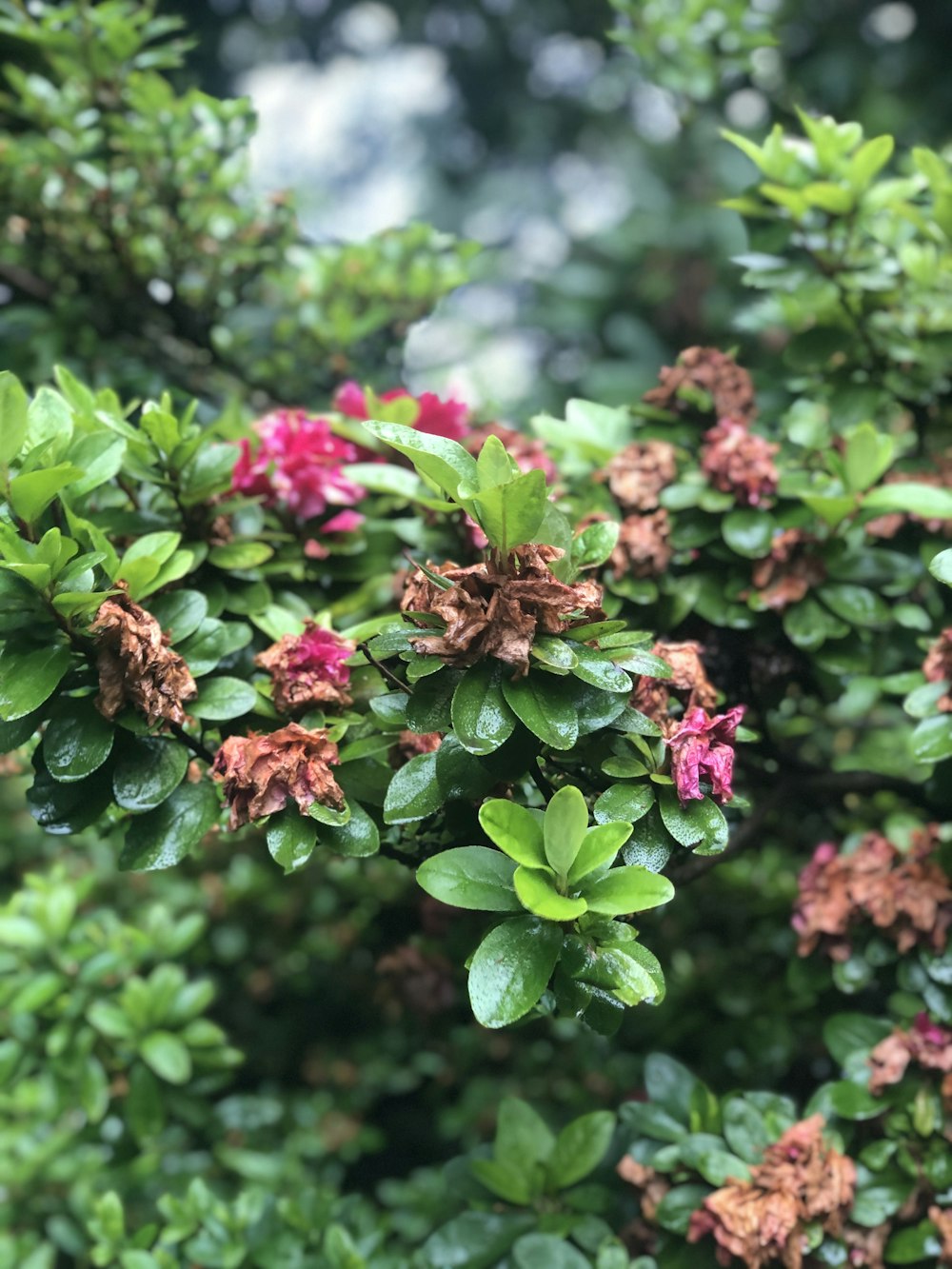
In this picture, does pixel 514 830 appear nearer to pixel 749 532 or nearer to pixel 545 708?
pixel 545 708

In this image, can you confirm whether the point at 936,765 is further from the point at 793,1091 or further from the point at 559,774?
the point at 793,1091

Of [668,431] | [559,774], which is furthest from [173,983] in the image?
[668,431]

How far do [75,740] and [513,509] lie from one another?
0.96ft

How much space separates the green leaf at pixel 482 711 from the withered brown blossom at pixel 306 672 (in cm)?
12

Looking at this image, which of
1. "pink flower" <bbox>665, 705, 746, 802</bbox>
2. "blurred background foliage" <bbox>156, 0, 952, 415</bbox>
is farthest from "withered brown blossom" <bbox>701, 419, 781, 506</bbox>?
"blurred background foliage" <bbox>156, 0, 952, 415</bbox>

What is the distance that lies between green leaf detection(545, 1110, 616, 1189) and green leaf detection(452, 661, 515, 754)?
1.56 feet

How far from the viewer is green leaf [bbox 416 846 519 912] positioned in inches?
21.7

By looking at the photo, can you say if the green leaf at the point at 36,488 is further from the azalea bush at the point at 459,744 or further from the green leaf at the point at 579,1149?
the green leaf at the point at 579,1149

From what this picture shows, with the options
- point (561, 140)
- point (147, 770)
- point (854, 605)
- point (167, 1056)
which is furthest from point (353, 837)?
point (561, 140)

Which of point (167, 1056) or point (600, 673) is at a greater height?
point (600, 673)

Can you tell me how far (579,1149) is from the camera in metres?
0.86

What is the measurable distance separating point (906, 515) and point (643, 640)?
0.46 metres

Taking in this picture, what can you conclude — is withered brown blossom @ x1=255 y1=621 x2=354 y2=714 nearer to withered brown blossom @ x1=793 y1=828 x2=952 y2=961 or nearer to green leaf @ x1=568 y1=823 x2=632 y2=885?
green leaf @ x1=568 y1=823 x2=632 y2=885

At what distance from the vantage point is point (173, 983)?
1.13 meters
